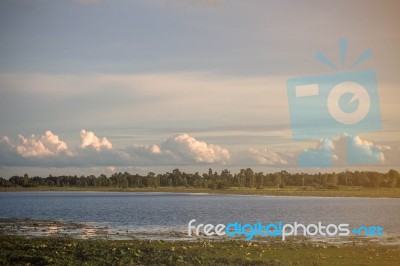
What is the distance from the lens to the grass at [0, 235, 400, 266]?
25078mm

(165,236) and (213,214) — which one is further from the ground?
(213,214)

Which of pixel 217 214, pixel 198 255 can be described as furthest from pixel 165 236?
pixel 217 214

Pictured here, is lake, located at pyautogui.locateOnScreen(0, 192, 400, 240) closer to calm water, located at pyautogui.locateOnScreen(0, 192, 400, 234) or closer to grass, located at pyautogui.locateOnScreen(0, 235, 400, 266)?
calm water, located at pyautogui.locateOnScreen(0, 192, 400, 234)

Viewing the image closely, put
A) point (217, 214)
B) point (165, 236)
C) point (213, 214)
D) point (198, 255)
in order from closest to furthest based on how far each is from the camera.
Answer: point (198, 255) < point (165, 236) < point (217, 214) < point (213, 214)

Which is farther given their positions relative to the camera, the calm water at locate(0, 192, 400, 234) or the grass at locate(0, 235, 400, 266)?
the calm water at locate(0, 192, 400, 234)

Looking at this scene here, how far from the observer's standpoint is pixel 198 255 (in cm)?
2681

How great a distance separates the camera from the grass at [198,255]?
2508cm

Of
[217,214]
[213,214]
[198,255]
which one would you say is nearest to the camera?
[198,255]

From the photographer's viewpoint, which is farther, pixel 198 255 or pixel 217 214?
pixel 217 214

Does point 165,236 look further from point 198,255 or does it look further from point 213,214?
point 213,214

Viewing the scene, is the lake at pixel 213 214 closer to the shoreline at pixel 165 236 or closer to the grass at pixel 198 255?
the shoreline at pixel 165 236

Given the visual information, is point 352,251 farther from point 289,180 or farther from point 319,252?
point 289,180

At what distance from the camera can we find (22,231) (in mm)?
44219

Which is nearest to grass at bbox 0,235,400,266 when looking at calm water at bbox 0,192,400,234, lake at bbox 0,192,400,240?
lake at bbox 0,192,400,240
